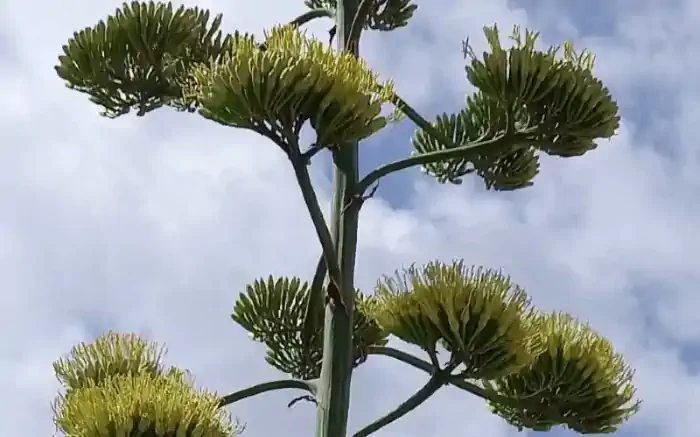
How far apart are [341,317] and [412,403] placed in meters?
0.29

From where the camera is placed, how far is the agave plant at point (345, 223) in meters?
2.88

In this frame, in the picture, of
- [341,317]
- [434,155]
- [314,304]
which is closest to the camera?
[341,317]

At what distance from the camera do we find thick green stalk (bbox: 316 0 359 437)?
3.11 metres

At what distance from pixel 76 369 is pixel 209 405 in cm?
68

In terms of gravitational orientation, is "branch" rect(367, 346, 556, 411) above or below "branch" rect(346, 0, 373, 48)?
below

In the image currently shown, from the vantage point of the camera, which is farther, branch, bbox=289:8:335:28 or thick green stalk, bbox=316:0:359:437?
branch, bbox=289:8:335:28

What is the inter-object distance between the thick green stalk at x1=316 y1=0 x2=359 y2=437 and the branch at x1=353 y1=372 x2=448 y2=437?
3.9 inches

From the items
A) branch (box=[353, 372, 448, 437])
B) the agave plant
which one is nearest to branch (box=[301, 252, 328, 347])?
the agave plant

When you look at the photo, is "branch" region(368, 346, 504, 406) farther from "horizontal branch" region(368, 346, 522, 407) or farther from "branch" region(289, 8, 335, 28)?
"branch" region(289, 8, 335, 28)

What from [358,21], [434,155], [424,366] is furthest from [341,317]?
[358,21]

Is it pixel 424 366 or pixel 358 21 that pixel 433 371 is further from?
pixel 358 21

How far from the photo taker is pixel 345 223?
3330 mm

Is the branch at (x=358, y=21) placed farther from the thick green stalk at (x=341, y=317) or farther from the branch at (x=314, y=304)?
the branch at (x=314, y=304)

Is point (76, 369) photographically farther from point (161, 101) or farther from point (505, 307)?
point (505, 307)
